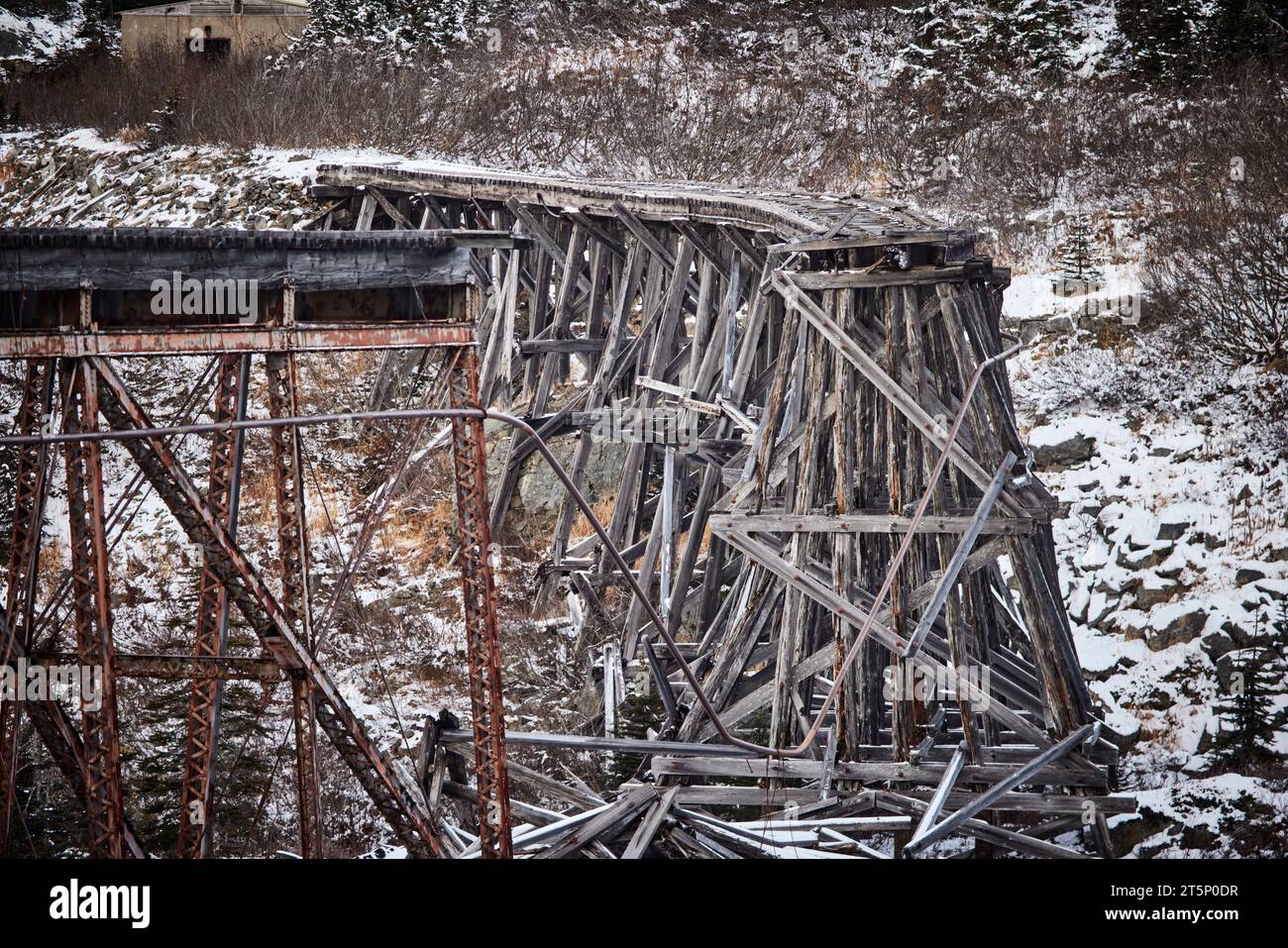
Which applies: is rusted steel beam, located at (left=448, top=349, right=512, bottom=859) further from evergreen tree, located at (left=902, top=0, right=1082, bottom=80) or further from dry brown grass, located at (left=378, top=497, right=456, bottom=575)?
evergreen tree, located at (left=902, top=0, right=1082, bottom=80)

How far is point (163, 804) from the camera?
1009cm

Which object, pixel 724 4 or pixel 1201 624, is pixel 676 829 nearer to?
pixel 1201 624

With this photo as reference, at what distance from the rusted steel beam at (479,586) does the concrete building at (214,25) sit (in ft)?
43.9

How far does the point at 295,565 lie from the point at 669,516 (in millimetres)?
5194

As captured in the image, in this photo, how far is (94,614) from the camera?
598 centimetres

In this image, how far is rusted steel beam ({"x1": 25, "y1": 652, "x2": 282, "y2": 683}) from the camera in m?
6.19

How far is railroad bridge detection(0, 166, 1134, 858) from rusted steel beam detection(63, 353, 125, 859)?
18 mm

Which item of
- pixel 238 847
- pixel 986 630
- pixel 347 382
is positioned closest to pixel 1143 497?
pixel 986 630

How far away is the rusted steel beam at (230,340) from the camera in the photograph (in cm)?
Answer: 584

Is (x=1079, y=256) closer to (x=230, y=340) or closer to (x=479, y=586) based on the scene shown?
(x=479, y=586)

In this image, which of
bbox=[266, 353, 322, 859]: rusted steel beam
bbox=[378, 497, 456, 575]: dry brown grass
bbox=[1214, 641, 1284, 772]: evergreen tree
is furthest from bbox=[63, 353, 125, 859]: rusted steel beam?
bbox=[378, 497, 456, 575]: dry brown grass

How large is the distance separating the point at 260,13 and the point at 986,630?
15861 millimetres

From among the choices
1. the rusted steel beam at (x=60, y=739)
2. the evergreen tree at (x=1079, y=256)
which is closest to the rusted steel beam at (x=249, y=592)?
the rusted steel beam at (x=60, y=739)

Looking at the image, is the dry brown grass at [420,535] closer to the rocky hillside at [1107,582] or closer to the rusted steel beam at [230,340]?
the rocky hillside at [1107,582]
